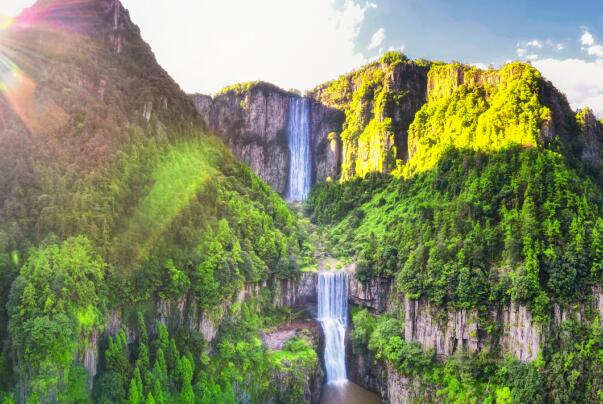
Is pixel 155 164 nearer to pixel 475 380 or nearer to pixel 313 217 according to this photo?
pixel 475 380

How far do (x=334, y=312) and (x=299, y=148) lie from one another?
4274cm

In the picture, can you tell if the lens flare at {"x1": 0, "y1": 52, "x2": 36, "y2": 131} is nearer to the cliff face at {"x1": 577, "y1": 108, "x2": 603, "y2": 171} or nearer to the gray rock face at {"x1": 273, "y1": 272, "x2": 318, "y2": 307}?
the gray rock face at {"x1": 273, "y1": 272, "x2": 318, "y2": 307}

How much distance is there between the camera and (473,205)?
49062 millimetres

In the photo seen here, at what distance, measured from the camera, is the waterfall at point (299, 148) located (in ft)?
291

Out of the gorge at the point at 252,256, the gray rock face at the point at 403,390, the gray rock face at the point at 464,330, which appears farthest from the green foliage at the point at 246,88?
the gray rock face at the point at 403,390

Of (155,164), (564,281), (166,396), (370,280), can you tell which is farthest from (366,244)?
(166,396)

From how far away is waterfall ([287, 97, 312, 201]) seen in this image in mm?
88812

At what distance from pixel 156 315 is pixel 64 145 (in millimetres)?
15293

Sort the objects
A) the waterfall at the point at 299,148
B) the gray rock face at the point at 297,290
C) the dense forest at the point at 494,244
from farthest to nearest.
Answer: the waterfall at the point at 299,148, the gray rock face at the point at 297,290, the dense forest at the point at 494,244

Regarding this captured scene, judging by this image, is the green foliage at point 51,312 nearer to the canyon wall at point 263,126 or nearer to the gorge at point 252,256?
the gorge at point 252,256

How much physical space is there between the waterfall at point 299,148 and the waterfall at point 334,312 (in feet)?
112

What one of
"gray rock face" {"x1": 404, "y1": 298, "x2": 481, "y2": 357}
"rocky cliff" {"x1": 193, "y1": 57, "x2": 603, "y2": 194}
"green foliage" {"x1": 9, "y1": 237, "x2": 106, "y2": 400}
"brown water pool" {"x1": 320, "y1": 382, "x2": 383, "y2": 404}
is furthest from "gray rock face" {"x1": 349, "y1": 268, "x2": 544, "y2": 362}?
"green foliage" {"x1": 9, "y1": 237, "x2": 106, "y2": 400}

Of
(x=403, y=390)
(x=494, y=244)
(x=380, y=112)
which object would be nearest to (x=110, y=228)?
(x=403, y=390)

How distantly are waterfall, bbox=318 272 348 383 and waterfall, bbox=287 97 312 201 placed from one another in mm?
34147
